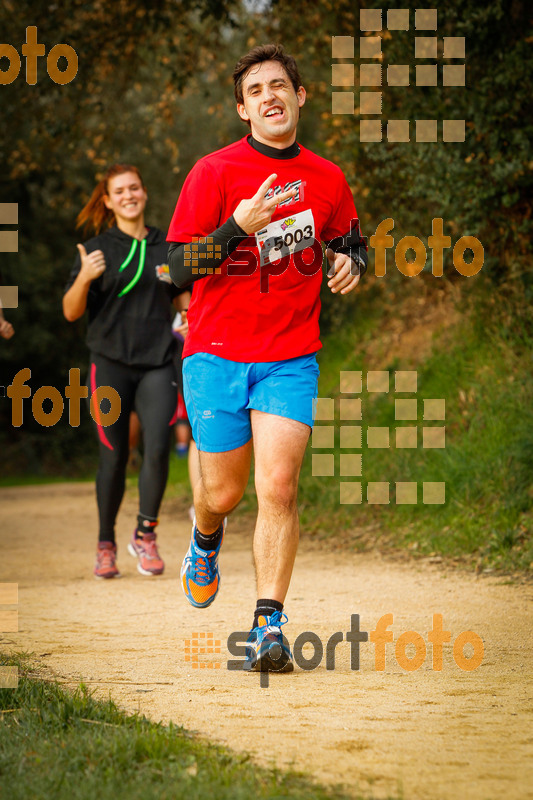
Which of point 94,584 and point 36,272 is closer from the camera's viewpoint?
point 94,584

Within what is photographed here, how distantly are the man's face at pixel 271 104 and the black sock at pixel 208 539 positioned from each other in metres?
1.69

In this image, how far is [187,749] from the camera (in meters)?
2.60

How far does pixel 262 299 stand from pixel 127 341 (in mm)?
2458

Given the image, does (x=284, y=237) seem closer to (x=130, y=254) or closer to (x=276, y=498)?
(x=276, y=498)

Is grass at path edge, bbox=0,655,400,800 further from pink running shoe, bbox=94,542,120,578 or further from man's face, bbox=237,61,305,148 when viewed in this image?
pink running shoe, bbox=94,542,120,578

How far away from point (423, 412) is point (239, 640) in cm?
477

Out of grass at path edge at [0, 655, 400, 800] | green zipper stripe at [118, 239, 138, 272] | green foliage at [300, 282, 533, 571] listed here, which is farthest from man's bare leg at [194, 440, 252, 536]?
green foliage at [300, 282, 533, 571]

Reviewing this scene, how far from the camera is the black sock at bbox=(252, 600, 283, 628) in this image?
3.79 metres

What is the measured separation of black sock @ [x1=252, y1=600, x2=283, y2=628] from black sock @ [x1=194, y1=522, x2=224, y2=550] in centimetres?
58

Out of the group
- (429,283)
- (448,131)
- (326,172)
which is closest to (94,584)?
(326,172)

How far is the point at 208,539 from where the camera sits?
4.36 m

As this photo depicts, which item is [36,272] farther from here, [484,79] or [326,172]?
[326,172]

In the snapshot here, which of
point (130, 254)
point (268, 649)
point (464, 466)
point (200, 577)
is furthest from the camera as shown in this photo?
point (464, 466)

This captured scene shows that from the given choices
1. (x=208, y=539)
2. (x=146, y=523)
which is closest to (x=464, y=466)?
(x=146, y=523)
